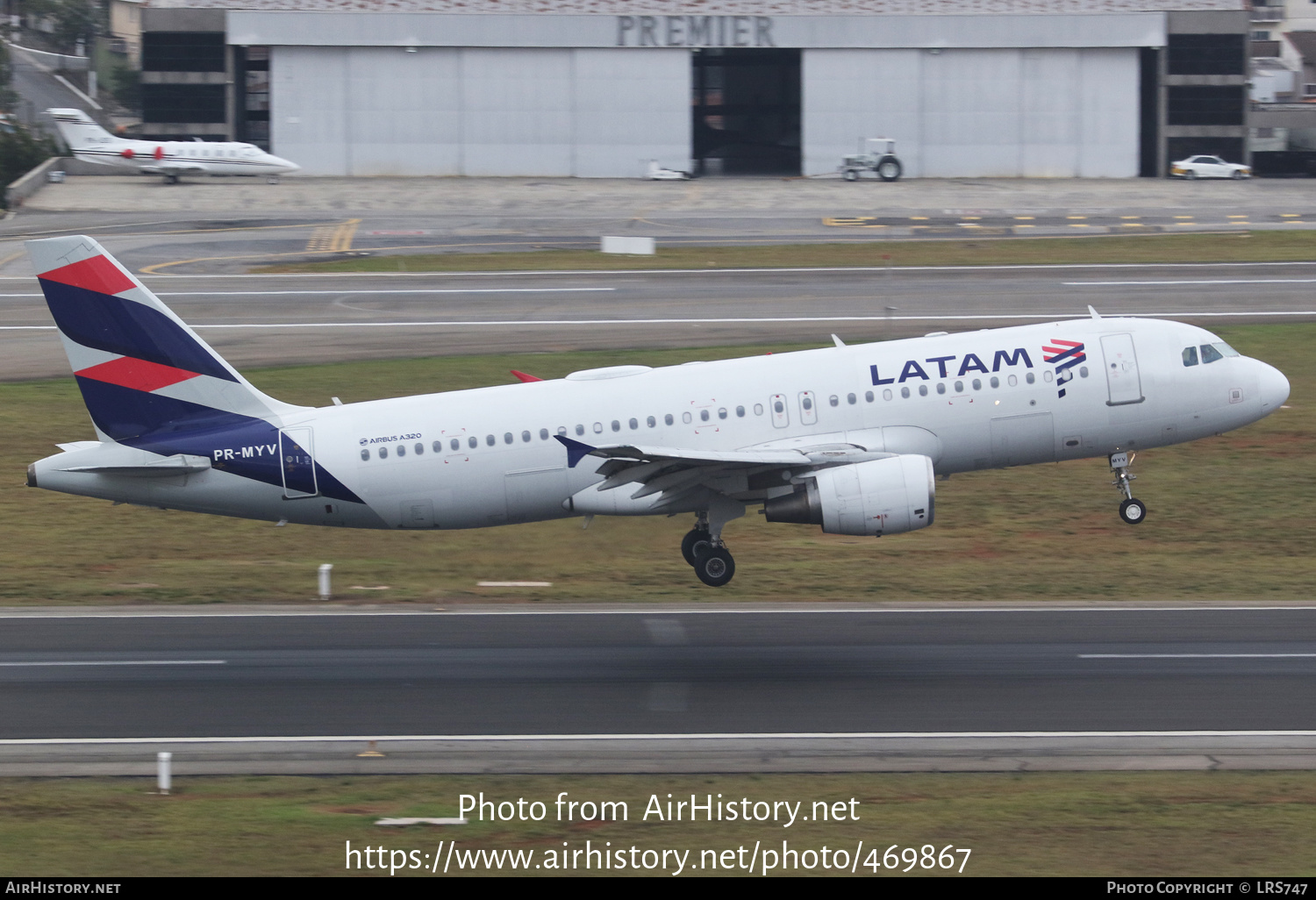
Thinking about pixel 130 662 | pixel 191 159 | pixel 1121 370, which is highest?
pixel 191 159

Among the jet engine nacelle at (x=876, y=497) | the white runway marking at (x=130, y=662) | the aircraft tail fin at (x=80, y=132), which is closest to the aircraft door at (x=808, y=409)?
the jet engine nacelle at (x=876, y=497)

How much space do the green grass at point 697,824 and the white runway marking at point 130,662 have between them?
5522 mm

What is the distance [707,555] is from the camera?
92.7 ft

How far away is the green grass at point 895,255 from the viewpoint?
66.4 m

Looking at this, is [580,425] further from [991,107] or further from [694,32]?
[991,107]

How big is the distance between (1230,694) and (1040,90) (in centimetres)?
8737

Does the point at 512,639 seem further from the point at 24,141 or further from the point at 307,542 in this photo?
the point at 24,141

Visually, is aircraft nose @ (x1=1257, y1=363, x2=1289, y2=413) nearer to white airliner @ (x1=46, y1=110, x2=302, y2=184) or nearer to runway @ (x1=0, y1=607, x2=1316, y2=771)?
runway @ (x1=0, y1=607, x2=1316, y2=771)

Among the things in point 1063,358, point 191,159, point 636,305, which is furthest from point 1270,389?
point 191,159

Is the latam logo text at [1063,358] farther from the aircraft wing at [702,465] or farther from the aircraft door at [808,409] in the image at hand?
the aircraft door at [808,409]

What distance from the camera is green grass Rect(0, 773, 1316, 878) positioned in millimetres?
16000

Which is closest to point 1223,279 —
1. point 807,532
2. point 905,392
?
point 807,532

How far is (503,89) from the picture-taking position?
338ft

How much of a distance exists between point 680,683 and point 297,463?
8783 mm
